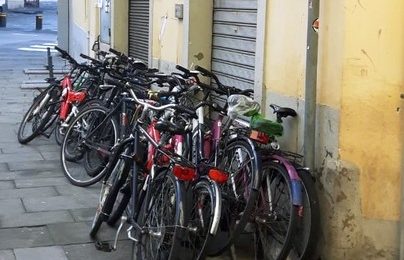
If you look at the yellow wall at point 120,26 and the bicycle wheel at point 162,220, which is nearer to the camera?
the bicycle wheel at point 162,220

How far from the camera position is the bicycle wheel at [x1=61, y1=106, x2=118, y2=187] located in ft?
23.2

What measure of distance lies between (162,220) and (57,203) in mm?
2247

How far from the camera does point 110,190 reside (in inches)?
214

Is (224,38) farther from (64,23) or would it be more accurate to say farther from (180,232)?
(64,23)

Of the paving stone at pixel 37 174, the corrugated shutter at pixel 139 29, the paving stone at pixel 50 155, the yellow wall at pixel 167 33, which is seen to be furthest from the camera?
the corrugated shutter at pixel 139 29

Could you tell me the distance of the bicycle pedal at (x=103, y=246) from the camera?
5.27 m

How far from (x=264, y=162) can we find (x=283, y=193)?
0.94ft

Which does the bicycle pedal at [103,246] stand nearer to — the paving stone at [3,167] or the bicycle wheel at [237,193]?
the bicycle wheel at [237,193]

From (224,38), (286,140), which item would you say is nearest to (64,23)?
(224,38)

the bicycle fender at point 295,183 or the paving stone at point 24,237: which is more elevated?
the bicycle fender at point 295,183

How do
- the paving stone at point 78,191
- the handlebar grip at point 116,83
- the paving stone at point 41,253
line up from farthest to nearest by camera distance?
the handlebar grip at point 116,83
the paving stone at point 78,191
the paving stone at point 41,253

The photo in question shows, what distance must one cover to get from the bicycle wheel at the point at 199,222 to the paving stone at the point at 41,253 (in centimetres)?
104

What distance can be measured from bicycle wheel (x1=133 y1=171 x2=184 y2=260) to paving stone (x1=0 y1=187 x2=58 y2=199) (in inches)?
89.5

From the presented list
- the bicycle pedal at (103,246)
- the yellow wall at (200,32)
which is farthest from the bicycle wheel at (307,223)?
the yellow wall at (200,32)
